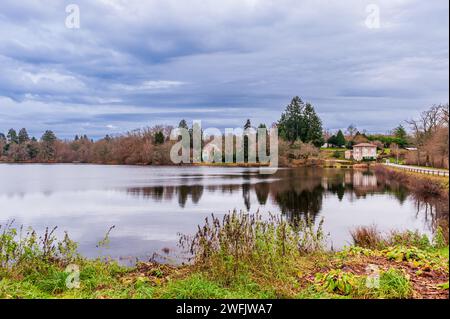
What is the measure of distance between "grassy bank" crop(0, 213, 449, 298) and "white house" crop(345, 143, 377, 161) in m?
61.6

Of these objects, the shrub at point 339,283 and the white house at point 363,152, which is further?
the white house at point 363,152

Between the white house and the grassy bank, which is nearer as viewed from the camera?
the grassy bank

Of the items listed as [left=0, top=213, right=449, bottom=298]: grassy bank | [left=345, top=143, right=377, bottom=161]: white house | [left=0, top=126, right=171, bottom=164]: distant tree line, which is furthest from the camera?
[left=0, top=126, right=171, bottom=164]: distant tree line

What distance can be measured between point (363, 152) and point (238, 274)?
6713cm

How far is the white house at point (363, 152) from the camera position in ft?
213


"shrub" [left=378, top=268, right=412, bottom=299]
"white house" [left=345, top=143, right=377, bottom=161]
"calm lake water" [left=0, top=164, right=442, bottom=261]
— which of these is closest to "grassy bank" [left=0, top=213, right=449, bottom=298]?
"shrub" [left=378, top=268, right=412, bottom=299]

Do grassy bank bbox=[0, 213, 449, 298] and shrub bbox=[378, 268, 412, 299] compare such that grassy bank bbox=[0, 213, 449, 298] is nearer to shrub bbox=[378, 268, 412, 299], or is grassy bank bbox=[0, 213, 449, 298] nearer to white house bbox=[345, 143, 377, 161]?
shrub bbox=[378, 268, 412, 299]

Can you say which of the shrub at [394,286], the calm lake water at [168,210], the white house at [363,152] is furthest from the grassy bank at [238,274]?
the white house at [363,152]

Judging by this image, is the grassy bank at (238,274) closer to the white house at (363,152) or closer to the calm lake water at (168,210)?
the calm lake water at (168,210)

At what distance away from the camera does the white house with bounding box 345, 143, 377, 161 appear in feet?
213

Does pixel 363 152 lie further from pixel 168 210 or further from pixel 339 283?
pixel 339 283

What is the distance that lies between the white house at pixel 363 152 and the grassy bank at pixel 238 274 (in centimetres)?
6160
